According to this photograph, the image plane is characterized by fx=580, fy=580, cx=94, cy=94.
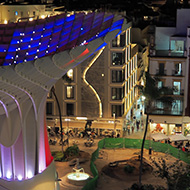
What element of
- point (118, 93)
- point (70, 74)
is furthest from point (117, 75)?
point (70, 74)

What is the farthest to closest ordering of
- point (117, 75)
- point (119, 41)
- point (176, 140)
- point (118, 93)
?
1. point (118, 93)
2. point (117, 75)
3. point (119, 41)
4. point (176, 140)

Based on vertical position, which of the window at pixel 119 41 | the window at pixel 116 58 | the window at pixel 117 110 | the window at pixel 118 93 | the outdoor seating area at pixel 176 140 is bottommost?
the outdoor seating area at pixel 176 140

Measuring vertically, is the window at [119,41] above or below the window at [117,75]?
above

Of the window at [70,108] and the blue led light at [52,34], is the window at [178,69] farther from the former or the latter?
the blue led light at [52,34]

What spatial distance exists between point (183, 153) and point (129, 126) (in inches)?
423

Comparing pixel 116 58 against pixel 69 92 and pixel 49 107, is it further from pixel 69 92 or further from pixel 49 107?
pixel 49 107

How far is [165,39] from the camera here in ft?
210

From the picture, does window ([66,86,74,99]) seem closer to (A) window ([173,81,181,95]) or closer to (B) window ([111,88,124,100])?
Answer: (B) window ([111,88,124,100])

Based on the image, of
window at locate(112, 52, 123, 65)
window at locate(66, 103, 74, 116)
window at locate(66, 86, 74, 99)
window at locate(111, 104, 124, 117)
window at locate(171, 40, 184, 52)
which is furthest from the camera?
window at locate(66, 103, 74, 116)

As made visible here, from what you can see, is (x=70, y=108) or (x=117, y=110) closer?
(x=117, y=110)

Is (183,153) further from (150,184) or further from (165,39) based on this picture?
(165,39)

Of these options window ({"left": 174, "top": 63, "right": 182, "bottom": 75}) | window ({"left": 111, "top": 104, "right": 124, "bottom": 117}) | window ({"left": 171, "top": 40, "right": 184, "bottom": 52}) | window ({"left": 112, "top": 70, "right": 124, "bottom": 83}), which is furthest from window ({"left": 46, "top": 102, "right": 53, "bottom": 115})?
window ({"left": 171, "top": 40, "right": 184, "bottom": 52})

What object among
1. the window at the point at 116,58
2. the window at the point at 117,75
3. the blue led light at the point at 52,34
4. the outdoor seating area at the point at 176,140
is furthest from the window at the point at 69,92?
the blue led light at the point at 52,34

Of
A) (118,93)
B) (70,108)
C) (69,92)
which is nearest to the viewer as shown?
(118,93)
